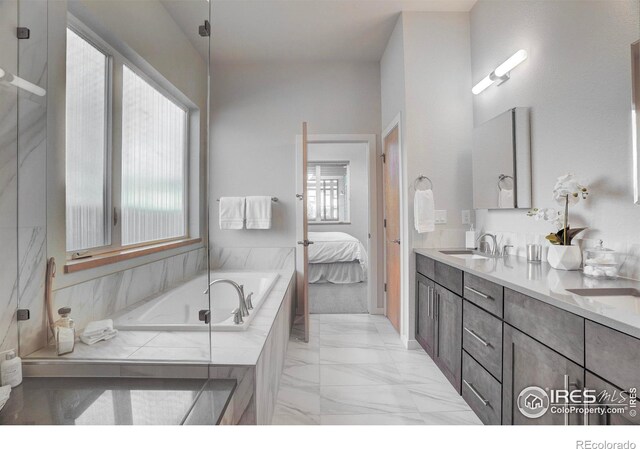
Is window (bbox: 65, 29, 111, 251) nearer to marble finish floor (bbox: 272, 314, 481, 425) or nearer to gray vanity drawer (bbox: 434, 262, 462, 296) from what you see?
marble finish floor (bbox: 272, 314, 481, 425)

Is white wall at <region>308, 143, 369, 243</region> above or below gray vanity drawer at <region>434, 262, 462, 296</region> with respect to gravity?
above

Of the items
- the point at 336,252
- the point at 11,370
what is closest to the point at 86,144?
the point at 11,370

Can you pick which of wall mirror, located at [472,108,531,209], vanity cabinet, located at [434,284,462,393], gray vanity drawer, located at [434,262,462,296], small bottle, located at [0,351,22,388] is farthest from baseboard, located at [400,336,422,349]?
small bottle, located at [0,351,22,388]

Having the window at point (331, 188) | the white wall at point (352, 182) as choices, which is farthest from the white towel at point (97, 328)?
the window at point (331, 188)

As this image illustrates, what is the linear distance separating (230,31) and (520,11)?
7.62 ft

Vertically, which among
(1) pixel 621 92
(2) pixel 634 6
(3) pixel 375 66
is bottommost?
(1) pixel 621 92

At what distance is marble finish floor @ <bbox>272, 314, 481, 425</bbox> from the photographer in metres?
1.82

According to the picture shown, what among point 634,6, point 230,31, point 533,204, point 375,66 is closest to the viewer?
point 634,6

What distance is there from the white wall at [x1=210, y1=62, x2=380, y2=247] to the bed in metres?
1.57

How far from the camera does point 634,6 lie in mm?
1472

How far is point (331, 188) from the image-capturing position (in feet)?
23.2

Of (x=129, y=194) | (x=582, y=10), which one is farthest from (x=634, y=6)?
(x=129, y=194)
